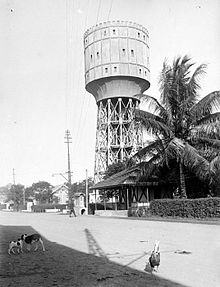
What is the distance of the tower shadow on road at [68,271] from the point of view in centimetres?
661

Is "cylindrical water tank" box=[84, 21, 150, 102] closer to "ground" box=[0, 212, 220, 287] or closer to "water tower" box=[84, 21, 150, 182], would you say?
"water tower" box=[84, 21, 150, 182]

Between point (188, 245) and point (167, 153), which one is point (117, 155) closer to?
point (167, 153)

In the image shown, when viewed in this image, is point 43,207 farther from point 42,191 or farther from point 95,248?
point 95,248

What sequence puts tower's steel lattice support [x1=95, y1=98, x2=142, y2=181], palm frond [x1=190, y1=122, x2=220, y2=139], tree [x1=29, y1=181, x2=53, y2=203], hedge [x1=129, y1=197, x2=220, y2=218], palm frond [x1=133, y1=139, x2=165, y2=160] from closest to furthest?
hedge [x1=129, y1=197, x2=220, y2=218]
palm frond [x1=190, y1=122, x2=220, y2=139]
palm frond [x1=133, y1=139, x2=165, y2=160]
tower's steel lattice support [x1=95, y1=98, x2=142, y2=181]
tree [x1=29, y1=181, x2=53, y2=203]

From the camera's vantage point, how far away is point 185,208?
21766 millimetres

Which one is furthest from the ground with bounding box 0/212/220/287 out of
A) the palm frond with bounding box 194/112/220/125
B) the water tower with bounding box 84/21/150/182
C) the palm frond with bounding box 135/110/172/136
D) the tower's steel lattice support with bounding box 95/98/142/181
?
the tower's steel lattice support with bounding box 95/98/142/181

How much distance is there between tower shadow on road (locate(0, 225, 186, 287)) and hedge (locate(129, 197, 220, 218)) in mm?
10783

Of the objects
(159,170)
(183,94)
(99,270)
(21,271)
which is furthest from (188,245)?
(159,170)

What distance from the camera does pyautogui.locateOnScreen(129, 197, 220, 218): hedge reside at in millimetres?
20047

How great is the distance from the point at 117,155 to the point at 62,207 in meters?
23.0

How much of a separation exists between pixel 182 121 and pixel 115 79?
2134 cm

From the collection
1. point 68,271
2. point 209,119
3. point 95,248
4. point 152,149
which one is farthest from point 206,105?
point 68,271

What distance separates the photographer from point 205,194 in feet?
84.6

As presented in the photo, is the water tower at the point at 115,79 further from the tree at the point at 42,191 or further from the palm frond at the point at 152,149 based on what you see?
the tree at the point at 42,191
